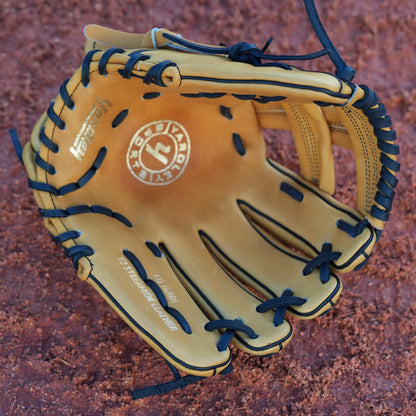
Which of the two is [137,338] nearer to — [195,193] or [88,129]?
[195,193]

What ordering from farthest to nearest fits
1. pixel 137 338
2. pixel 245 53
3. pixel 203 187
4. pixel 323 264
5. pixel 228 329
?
pixel 203 187, pixel 137 338, pixel 323 264, pixel 228 329, pixel 245 53

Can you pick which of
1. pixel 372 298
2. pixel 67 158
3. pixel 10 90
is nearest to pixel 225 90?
pixel 67 158

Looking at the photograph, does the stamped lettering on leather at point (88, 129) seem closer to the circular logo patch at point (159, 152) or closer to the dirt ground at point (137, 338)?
the circular logo patch at point (159, 152)

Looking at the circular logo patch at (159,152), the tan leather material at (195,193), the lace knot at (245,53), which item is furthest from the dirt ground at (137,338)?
the lace knot at (245,53)

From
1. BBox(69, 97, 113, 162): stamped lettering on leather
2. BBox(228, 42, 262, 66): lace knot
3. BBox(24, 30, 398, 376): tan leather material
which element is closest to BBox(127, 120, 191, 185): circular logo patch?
BBox(24, 30, 398, 376): tan leather material

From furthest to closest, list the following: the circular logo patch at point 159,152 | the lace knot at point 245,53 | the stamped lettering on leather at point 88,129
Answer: the circular logo patch at point 159,152 < the stamped lettering on leather at point 88,129 < the lace knot at point 245,53

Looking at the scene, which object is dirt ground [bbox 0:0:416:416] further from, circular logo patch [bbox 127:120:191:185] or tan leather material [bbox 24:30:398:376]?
circular logo patch [bbox 127:120:191:185]

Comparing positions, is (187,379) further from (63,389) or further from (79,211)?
(79,211)

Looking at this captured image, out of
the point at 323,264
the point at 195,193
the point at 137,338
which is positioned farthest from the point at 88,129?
the point at 323,264
